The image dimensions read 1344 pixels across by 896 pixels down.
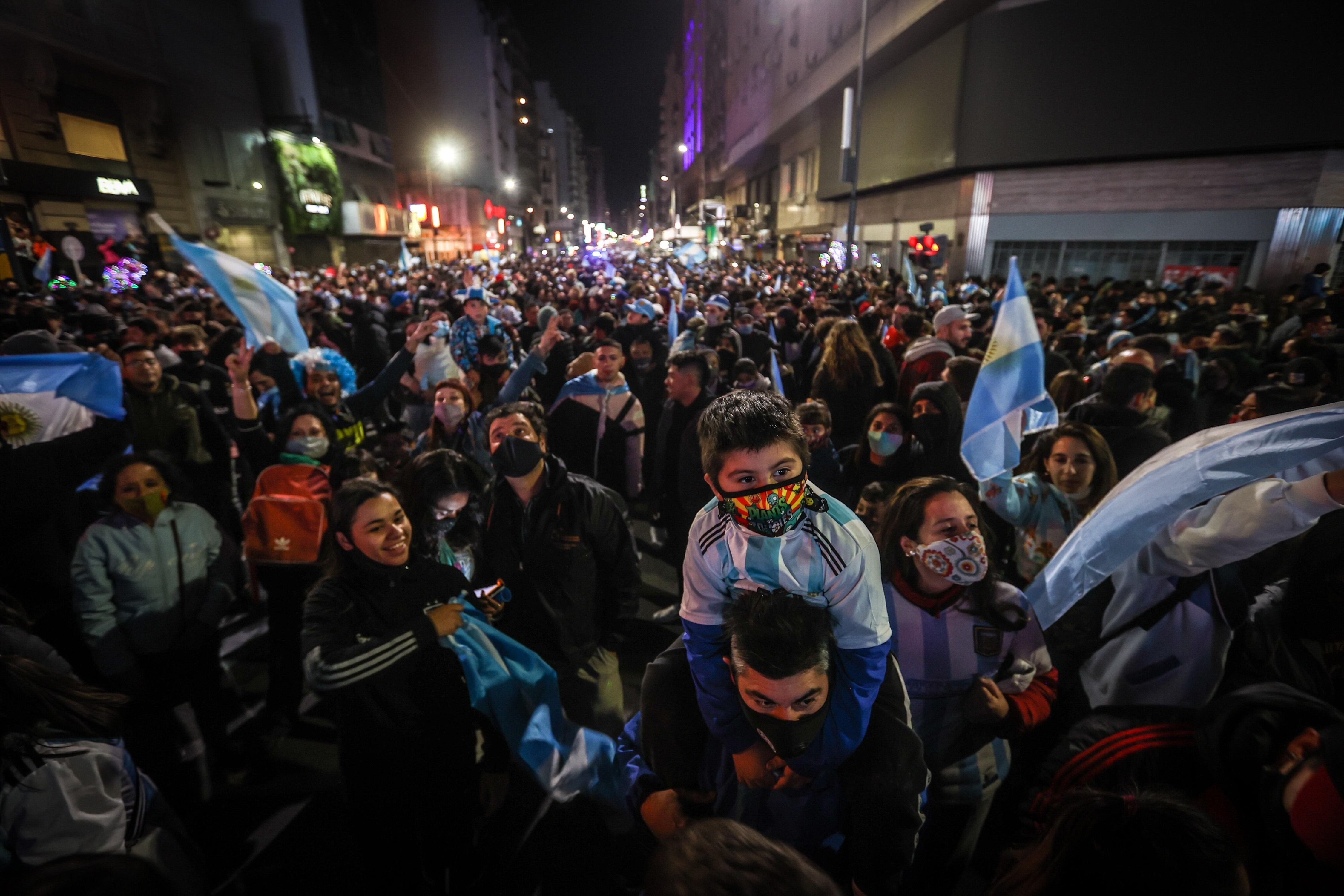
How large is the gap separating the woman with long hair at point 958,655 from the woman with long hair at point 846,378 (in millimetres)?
3099

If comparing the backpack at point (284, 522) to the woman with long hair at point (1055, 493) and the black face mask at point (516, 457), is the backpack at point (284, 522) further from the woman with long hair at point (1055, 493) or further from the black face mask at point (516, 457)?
the woman with long hair at point (1055, 493)

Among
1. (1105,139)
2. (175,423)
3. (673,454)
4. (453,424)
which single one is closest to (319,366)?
(175,423)

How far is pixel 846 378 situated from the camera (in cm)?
536

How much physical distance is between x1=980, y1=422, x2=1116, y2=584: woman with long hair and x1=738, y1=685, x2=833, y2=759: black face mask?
6.86 feet

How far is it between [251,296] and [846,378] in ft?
17.0

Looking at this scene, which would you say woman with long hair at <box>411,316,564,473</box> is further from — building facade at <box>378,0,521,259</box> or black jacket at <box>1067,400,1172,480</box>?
building facade at <box>378,0,521,259</box>

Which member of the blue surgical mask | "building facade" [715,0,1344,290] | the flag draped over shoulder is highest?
"building facade" [715,0,1344,290]

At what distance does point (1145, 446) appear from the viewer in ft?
12.1

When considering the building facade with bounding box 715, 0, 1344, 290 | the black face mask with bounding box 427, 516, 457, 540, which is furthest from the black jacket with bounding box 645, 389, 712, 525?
the building facade with bounding box 715, 0, 1344, 290

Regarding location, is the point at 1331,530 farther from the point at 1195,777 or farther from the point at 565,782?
the point at 565,782

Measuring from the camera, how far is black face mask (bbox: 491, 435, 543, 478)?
3.01 metres

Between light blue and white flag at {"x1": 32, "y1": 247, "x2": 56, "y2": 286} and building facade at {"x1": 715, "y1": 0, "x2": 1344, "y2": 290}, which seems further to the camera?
building facade at {"x1": 715, "y1": 0, "x2": 1344, "y2": 290}

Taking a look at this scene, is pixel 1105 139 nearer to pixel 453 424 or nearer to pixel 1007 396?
pixel 1007 396

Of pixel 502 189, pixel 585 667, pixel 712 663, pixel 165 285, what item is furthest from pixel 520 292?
pixel 502 189
